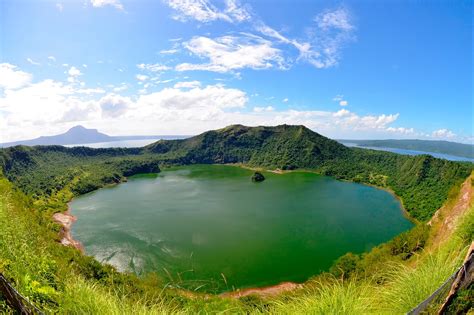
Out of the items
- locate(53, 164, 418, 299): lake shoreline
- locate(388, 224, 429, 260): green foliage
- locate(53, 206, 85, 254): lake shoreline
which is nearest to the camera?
locate(388, 224, 429, 260): green foliage

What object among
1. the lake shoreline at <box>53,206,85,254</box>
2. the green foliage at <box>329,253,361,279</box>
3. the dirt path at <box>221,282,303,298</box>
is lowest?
the lake shoreline at <box>53,206,85,254</box>

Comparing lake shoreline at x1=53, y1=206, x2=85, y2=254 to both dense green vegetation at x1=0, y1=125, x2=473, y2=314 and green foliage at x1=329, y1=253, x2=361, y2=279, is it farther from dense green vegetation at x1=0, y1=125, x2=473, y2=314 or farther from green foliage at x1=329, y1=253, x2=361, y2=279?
green foliage at x1=329, y1=253, x2=361, y2=279

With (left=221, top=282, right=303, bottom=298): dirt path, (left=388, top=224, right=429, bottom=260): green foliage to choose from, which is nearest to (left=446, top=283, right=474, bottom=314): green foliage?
(left=388, top=224, right=429, bottom=260): green foliage

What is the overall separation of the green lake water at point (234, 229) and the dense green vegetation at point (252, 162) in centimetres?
715

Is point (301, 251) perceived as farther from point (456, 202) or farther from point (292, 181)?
point (292, 181)

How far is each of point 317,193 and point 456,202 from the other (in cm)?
5102

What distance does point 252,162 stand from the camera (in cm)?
12112

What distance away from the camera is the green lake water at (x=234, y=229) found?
27.2 meters

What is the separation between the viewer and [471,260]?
10.9 ft

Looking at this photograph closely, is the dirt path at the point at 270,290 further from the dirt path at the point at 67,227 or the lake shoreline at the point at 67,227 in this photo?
the dirt path at the point at 67,227

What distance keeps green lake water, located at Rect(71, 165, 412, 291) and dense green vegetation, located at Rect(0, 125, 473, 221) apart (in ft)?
23.4

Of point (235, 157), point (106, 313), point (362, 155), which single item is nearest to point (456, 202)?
point (106, 313)

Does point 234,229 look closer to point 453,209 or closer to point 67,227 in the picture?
point 67,227

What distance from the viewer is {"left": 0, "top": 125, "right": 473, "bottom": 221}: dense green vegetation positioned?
2362 inches
